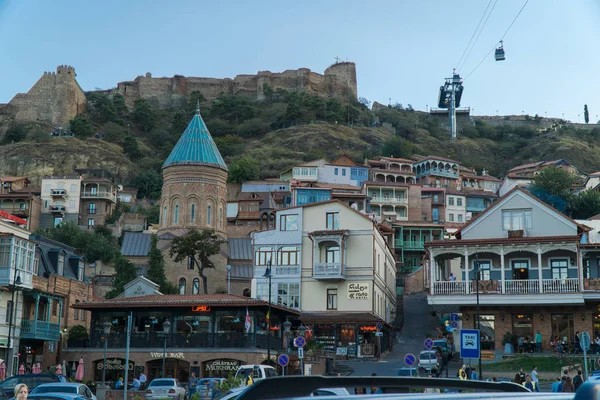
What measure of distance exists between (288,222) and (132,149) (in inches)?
3065

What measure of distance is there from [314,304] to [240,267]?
21245 mm

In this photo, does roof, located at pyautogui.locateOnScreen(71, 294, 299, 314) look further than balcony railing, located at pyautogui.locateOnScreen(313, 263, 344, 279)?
No

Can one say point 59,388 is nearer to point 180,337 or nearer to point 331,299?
point 180,337

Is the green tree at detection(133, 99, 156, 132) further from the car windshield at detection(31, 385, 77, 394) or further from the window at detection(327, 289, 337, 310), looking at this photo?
the car windshield at detection(31, 385, 77, 394)

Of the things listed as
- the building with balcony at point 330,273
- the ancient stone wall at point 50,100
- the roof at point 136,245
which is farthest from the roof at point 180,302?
the ancient stone wall at point 50,100

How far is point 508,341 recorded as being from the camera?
39.7 metres

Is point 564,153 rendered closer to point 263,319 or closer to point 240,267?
point 240,267

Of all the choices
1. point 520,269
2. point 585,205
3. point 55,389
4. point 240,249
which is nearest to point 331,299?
point 520,269

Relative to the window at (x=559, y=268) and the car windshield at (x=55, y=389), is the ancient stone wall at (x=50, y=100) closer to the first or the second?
the window at (x=559, y=268)

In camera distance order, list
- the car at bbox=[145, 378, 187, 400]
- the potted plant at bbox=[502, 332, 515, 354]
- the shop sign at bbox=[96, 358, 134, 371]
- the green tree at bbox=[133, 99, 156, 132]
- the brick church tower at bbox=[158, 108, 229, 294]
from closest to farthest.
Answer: the car at bbox=[145, 378, 187, 400] → the potted plant at bbox=[502, 332, 515, 354] → the shop sign at bbox=[96, 358, 134, 371] → the brick church tower at bbox=[158, 108, 229, 294] → the green tree at bbox=[133, 99, 156, 132]

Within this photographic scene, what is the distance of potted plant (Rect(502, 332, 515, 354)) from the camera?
38.6 meters

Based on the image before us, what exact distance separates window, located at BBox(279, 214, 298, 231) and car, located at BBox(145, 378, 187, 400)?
2075 cm

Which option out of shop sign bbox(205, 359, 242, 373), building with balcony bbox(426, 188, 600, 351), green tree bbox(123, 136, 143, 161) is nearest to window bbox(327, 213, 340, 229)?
building with balcony bbox(426, 188, 600, 351)

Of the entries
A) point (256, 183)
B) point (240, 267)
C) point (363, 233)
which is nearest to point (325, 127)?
point (256, 183)
